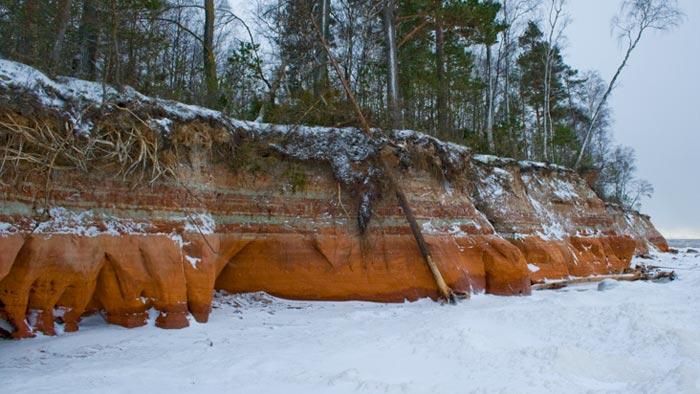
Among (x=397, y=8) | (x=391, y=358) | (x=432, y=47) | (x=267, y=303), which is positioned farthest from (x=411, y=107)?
(x=391, y=358)

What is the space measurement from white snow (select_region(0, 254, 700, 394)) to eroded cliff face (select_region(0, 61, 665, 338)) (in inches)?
25.0

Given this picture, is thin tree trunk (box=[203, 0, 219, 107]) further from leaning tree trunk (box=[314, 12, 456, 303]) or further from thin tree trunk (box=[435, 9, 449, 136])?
thin tree trunk (box=[435, 9, 449, 136])

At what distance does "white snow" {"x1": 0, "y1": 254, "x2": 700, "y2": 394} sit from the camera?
15.2 feet

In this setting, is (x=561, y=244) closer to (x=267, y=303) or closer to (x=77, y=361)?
(x=267, y=303)

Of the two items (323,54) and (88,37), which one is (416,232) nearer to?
(323,54)

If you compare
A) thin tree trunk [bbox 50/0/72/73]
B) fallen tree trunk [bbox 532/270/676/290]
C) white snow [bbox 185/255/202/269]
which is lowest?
fallen tree trunk [bbox 532/270/676/290]

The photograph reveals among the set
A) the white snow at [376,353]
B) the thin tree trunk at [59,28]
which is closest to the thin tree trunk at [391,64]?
the white snow at [376,353]

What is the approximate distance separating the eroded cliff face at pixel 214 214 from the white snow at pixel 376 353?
0.63 m

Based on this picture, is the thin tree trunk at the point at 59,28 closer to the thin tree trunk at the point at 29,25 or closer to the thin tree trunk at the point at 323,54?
the thin tree trunk at the point at 29,25

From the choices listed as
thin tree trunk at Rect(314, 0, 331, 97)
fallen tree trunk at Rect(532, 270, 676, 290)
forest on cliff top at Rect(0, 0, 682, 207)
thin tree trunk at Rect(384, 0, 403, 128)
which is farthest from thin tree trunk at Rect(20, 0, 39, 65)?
fallen tree trunk at Rect(532, 270, 676, 290)

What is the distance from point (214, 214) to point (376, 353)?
3837mm

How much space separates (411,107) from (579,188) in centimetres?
621

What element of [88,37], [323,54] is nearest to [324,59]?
[323,54]

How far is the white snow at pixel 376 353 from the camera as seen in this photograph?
15.2 feet
